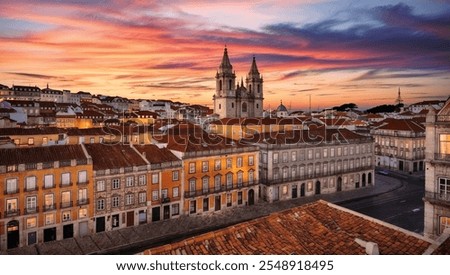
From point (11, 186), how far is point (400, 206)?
20.5 m

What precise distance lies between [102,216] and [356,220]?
1244cm

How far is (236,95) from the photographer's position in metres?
42.6

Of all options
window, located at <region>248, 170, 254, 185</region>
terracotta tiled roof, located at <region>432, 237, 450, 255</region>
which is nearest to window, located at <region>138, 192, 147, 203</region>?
window, located at <region>248, 170, 254, 185</region>

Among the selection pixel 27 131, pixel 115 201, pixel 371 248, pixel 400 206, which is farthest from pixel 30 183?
pixel 400 206

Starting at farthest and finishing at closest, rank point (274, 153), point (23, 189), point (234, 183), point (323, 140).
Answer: point (323, 140), point (274, 153), point (234, 183), point (23, 189)

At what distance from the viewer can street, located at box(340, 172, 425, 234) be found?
57.2 feet

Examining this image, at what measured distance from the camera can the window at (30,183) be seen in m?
14.0

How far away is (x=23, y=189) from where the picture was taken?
13922 mm

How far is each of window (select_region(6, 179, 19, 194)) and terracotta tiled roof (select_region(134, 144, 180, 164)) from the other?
20.1 feet

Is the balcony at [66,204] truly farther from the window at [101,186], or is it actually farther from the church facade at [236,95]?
the church facade at [236,95]

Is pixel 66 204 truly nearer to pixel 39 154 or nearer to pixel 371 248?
pixel 39 154

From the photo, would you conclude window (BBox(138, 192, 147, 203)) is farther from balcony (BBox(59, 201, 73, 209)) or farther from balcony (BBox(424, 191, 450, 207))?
balcony (BBox(424, 191, 450, 207))
